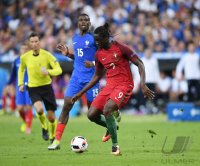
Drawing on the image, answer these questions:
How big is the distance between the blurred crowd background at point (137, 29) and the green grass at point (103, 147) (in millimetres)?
3972

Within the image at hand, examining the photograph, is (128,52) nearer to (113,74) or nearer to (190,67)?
(113,74)

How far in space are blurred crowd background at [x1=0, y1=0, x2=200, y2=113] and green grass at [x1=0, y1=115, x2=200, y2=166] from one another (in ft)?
13.0

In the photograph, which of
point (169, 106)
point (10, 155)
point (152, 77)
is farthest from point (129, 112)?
point (10, 155)

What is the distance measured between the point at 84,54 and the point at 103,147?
6.77 ft

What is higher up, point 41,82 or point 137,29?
point 41,82

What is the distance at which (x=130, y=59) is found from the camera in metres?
13.6

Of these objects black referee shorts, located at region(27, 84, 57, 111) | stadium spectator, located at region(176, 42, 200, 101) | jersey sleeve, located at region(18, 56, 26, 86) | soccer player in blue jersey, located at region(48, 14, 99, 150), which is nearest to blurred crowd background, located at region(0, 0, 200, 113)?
stadium spectator, located at region(176, 42, 200, 101)

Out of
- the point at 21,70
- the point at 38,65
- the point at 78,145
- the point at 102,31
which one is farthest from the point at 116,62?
the point at 21,70

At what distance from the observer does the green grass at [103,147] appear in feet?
41.4

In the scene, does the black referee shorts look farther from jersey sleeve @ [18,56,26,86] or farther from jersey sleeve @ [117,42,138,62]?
jersey sleeve @ [117,42,138,62]

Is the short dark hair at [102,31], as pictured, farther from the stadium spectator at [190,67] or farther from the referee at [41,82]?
the stadium spectator at [190,67]

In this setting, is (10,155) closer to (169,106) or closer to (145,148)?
(145,148)

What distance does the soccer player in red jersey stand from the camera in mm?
13500

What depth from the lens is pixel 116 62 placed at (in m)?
13.8
